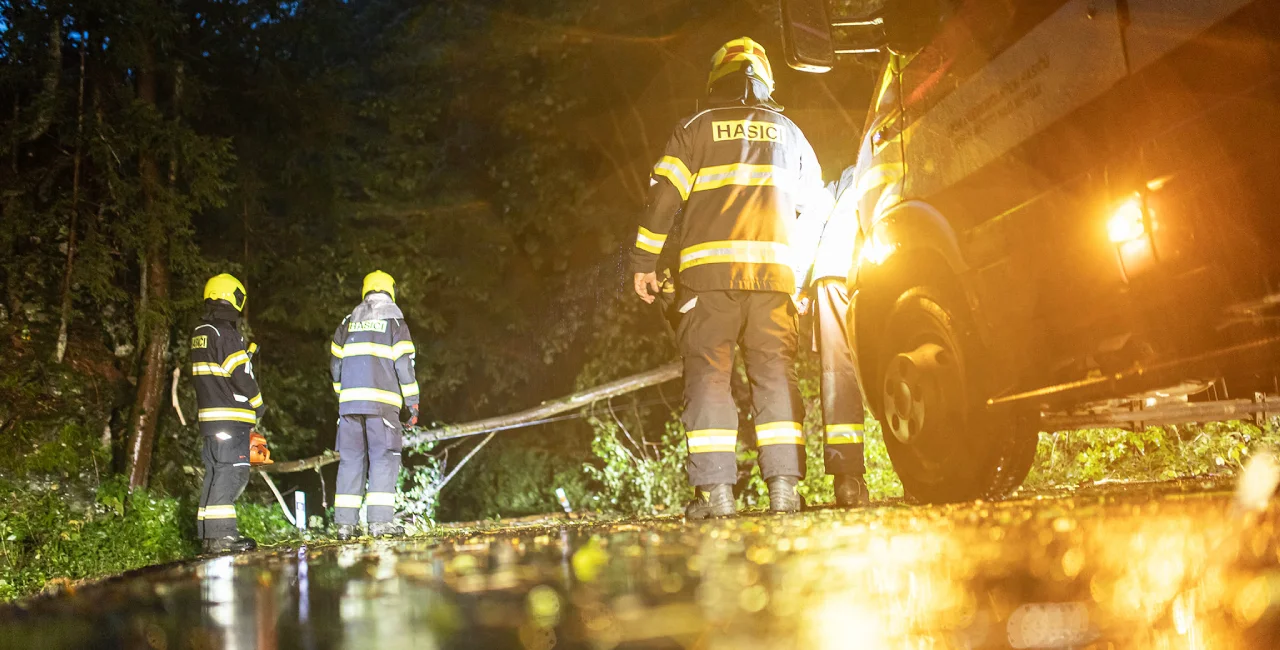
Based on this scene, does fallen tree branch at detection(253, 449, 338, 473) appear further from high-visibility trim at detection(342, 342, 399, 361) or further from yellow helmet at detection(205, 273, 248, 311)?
yellow helmet at detection(205, 273, 248, 311)

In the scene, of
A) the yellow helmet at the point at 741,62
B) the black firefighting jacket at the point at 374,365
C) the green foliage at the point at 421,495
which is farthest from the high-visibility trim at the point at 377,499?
the yellow helmet at the point at 741,62

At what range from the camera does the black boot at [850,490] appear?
5.32 meters

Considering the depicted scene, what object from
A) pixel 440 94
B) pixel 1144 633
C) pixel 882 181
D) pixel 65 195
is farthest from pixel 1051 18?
pixel 440 94

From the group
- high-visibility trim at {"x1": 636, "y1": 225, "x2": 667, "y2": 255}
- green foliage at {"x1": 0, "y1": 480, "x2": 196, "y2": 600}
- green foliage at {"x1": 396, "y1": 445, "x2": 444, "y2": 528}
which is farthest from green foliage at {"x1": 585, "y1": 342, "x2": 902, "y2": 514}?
green foliage at {"x1": 0, "y1": 480, "x2": 196, "y2": 600}

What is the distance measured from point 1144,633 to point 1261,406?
3.41 metres

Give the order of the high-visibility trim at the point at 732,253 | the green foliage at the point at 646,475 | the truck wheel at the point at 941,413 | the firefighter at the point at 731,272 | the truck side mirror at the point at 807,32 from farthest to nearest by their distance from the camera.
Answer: the green foliage at the point at 646,475, the high-visibility trim at the point at 732,253, the firefighter at the point at 731,272, the truck side mirror at the point at 807,32, the truck wheel at the point at 941,413

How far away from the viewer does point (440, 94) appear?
14.1 metres

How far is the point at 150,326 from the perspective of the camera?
10.0 metres

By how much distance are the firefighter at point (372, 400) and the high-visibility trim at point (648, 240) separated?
143 inches

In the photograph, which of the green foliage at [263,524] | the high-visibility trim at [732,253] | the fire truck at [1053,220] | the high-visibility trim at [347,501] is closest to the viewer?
the fire truck at [1053,220]

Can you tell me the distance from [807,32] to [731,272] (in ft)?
4.20

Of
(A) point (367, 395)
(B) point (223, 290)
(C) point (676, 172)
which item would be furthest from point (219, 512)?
(C) point (676, 172)

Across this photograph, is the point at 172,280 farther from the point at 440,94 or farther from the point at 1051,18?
the point at 1051,18

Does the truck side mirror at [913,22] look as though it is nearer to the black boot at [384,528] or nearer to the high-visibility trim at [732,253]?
the high-visibility trim at [732,253]
